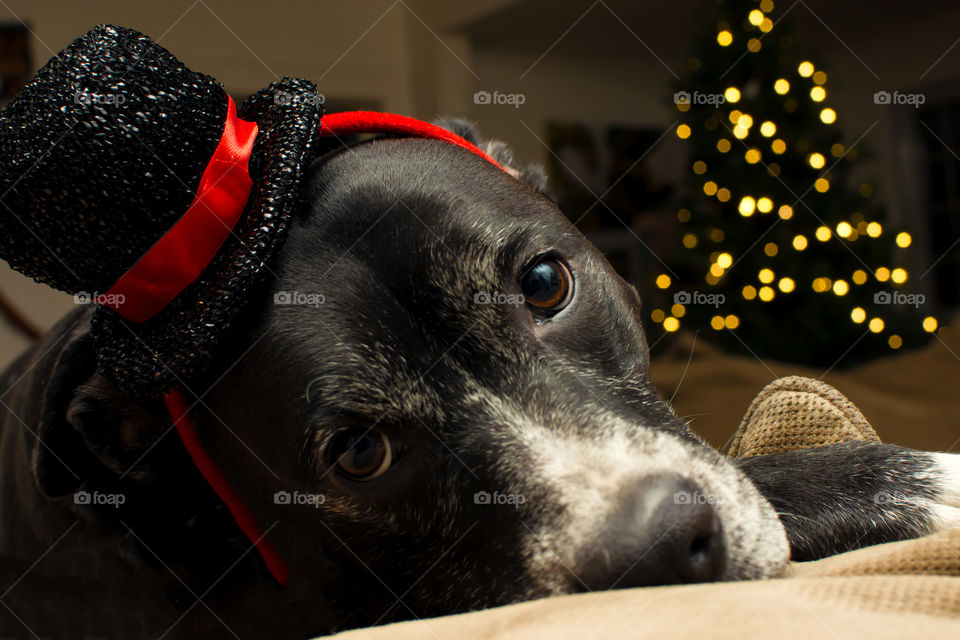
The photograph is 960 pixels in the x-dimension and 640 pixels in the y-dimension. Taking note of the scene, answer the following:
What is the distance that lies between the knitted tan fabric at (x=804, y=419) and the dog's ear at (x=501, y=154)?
0.79 metres

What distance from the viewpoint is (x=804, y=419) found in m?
1.66

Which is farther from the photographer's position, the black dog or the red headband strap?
the red headband strap

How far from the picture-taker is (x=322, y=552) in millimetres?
1543

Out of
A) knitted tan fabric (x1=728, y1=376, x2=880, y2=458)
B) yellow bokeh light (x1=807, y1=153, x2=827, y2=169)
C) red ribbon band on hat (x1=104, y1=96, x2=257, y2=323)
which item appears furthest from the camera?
yellow bokeh light (x1=807, y1=153, x2=827, y2=169)

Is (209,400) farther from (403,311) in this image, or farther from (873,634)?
(873,634)

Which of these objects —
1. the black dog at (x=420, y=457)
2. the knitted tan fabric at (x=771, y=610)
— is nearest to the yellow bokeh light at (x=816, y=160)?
the black dog at (x=420, y=457)

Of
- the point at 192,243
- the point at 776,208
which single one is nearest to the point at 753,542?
the point at 192,243

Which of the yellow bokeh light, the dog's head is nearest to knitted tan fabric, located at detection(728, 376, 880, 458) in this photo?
the dog's head

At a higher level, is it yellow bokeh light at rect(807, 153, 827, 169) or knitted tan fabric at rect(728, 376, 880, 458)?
yellow bokeh light at rect(807, 153, 827, 169)

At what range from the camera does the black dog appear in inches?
48.9

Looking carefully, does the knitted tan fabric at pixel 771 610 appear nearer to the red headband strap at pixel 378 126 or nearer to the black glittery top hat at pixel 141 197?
the black glittery top hat at pixel 141 197

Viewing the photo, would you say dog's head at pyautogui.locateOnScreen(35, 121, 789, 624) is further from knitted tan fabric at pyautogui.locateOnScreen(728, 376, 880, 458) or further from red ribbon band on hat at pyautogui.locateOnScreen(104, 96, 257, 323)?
knitted tan fabric at pyautogui.locateOnScreen(728, 376, 880, 458)

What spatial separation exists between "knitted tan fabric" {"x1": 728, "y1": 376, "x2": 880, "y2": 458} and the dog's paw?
0.19 m

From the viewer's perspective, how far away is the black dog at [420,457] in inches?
48.9
